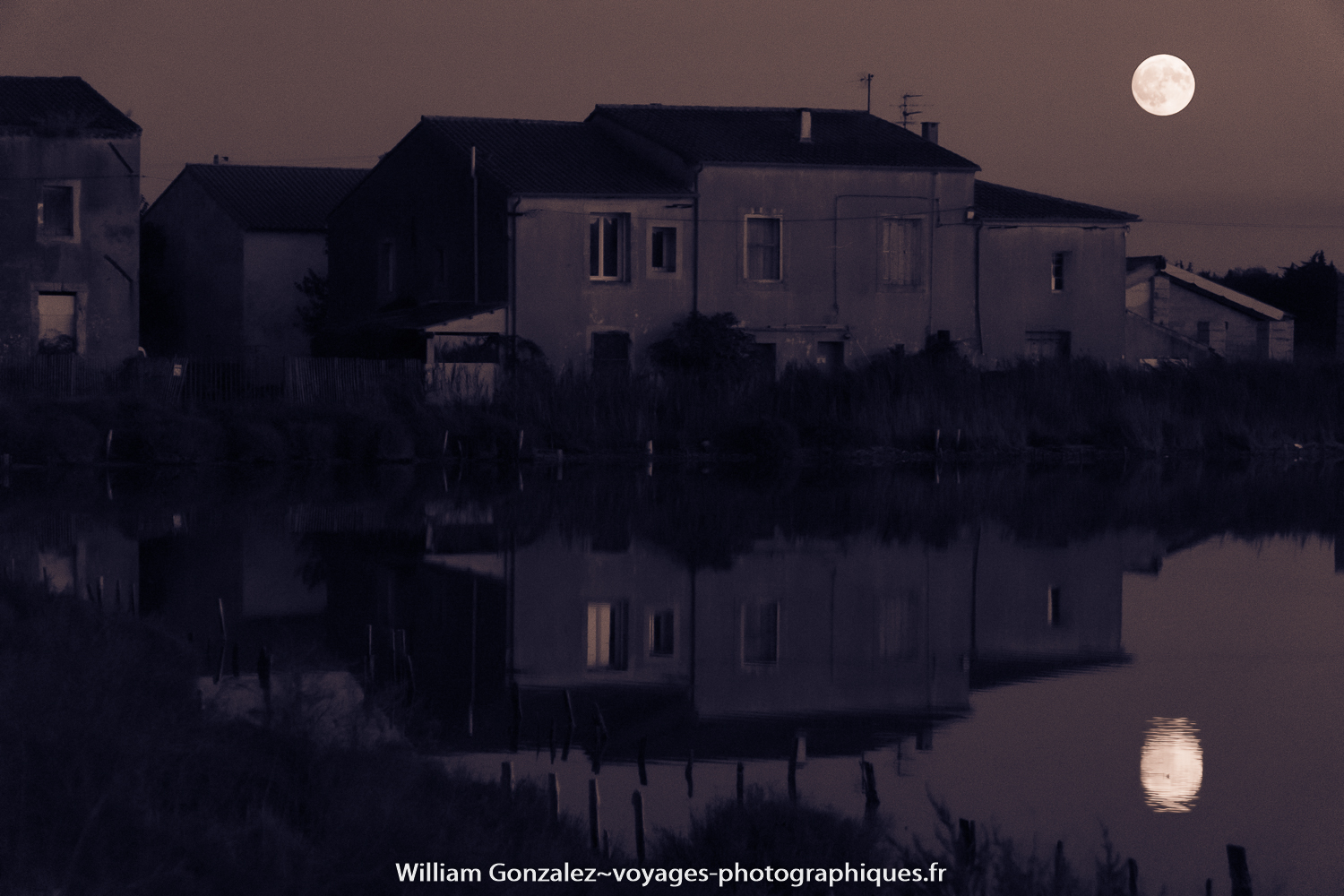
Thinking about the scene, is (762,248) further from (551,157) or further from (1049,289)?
(1049,289)

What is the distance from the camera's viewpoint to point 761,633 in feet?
52.5

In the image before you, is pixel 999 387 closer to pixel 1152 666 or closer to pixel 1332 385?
pixel 1332 385

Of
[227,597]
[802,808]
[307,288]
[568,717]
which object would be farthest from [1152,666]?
[307,288]

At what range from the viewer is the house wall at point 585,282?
135 ft

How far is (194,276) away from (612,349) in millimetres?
18517

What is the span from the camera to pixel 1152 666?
14633 mm

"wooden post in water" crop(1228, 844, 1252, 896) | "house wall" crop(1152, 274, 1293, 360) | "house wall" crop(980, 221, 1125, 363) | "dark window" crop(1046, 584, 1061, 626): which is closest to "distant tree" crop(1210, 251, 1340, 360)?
"house wall" crop(1152, 274, 1293, 360)

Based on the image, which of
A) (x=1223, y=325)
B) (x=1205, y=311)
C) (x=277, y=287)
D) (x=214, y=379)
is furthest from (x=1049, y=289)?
(x=277, y=287)

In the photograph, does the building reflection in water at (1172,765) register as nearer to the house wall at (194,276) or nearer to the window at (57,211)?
the window at (57,211)

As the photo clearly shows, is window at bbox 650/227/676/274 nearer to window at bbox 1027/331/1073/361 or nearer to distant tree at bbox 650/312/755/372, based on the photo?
distant tree at bbox 650/312/755/372

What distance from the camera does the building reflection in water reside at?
10.2 meters

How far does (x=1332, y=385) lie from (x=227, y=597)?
3636 cm

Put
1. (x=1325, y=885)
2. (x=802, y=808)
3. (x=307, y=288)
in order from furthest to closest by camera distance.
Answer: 1. (x=307, y=288)
2. (x=1325, y=885)
3. (x=802, y=808)

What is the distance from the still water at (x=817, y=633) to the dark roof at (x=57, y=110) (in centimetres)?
1280
